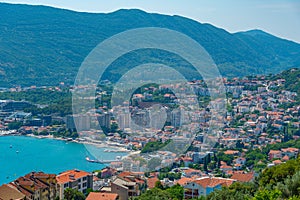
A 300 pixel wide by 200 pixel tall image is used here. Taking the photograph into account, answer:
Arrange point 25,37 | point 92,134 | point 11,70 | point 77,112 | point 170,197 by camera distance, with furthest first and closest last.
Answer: point 25,37 < point 11,70 < point 77,112 < point 92,134 < point 170,197

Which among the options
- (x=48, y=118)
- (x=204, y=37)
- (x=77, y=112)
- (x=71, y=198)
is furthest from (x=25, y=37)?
(x=71, y=198)

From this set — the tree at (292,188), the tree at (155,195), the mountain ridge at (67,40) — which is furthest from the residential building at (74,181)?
the mountain ridge at (67,40)

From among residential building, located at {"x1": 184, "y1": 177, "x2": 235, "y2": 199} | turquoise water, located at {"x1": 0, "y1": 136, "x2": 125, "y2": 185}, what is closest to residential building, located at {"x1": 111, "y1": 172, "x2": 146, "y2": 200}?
residential building, located at {"x1": 184, "y1": 177, "x2": 235, "y2": 199}

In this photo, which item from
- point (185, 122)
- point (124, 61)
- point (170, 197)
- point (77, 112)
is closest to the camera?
point (170, 197)

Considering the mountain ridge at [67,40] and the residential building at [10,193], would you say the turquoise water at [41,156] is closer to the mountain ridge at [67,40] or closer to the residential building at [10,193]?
the residential building at [10,193]

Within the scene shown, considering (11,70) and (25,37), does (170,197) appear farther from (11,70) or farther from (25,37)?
(25,37)

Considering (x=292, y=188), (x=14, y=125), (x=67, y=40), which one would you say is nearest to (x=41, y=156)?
(x=14, y=125)

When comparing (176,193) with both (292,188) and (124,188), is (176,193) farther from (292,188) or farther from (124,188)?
(292,188)
